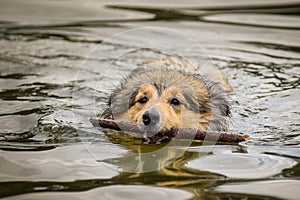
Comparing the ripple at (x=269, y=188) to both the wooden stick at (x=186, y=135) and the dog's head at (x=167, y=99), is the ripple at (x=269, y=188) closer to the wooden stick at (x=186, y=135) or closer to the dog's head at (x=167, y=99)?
the wooden stick at (x=186, y=135)

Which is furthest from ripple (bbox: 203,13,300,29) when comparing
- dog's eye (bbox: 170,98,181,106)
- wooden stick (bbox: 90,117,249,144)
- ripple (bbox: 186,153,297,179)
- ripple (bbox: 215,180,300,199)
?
ripple (bbox: 215,180,300,199)

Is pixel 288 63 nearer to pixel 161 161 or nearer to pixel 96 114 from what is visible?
pixel 96 114

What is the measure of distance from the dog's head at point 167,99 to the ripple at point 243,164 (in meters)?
0.60

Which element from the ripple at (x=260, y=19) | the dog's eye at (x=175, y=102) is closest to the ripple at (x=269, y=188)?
the dog's eye at (x=175, y=102)

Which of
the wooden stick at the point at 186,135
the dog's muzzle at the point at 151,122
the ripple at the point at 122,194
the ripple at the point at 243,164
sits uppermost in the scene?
the dog's muzzle at the point at 151,122

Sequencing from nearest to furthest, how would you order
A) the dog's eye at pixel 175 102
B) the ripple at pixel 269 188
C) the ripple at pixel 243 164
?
the ripple at pixel 269 188, the ripple at pixel 243 164, the dog's eye at pixel 175 102

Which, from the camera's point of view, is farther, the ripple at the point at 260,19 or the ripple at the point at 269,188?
the ripple at the point at 260,19

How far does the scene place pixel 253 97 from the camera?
776 cm

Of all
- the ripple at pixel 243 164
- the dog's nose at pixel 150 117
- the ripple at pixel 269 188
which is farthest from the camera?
the dog's nose at pixel 150 117

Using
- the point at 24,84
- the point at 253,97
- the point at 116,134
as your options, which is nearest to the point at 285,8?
the point at 253,97

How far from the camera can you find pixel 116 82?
8.40 meters

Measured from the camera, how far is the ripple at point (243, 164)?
4.79m

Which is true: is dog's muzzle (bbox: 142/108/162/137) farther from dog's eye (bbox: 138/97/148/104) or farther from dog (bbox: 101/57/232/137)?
dog's eye (bbox: 138/97/148/104)

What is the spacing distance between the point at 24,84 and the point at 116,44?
9.11 ft
